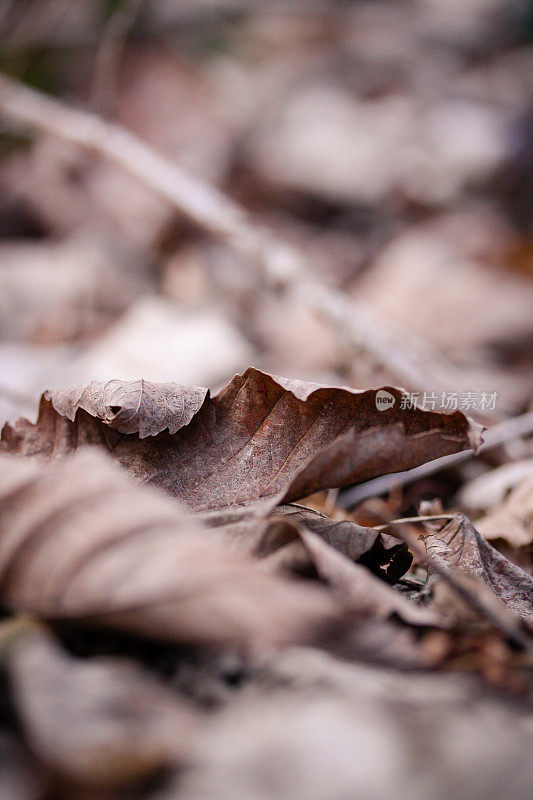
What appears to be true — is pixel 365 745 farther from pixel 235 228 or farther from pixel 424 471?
pixel 235 228

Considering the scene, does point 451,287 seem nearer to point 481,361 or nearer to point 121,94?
point 481,361

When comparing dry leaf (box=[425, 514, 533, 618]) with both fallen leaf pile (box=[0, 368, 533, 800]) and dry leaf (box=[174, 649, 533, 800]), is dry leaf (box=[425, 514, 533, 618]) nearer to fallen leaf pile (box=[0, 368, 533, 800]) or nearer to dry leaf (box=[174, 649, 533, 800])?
fallen leaf pile (box=[0, 368, 533, 800])

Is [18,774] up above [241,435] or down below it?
below

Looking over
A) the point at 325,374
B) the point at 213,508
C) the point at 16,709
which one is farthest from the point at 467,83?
the point at 16,709

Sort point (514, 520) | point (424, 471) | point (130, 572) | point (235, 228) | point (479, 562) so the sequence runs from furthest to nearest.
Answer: point (235, 228) < point (424, 471) < point (514, 520) < point (479, 562) < point (130, 572)

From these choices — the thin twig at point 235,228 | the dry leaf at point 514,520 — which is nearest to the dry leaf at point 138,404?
the dry leaf at point 514,520

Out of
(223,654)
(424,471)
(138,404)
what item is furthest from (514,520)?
(223,654)

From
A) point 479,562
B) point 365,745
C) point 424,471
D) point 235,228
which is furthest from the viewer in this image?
point 235,228
